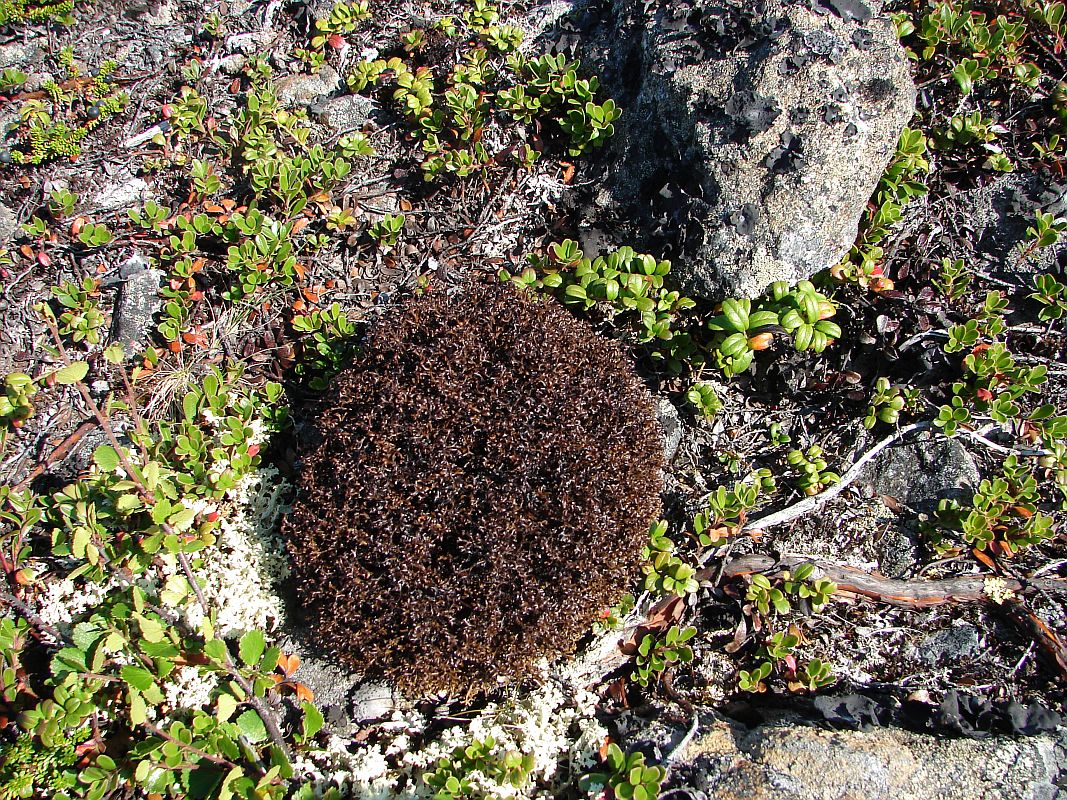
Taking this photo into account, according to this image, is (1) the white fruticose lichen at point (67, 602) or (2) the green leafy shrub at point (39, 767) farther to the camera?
(1) the white fruticose lichen at point (67, 602)

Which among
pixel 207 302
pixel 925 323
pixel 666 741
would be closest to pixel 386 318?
pixel 207 302

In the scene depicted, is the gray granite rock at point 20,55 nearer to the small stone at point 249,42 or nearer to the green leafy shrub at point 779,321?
the small stone at point 249,42

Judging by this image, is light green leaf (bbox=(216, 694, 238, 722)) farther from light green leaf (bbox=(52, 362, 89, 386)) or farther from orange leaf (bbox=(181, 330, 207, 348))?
orange leaf (bbox=(181, 330, 207, 348))

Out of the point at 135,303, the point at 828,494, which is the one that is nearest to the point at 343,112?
the point at 135,303

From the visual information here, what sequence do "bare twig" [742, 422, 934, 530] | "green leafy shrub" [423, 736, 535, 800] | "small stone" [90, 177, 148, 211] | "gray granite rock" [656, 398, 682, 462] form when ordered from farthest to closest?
"small stone" [90, 177, 148, 211] → "gray granite rock" [656, 398, 682, 462] → "bare twig" [742, 422, 934, 530] → "green leafy shrub" [423, 736, 535, 800]

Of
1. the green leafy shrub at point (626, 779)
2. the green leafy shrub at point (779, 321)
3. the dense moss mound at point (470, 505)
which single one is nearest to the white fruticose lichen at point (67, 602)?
the dense moss mound at point (470, 505)

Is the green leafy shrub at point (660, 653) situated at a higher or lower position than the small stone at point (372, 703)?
higher

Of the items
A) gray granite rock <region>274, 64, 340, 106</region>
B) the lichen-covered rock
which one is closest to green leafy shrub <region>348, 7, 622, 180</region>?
gray granite rock <region>274, 64, 340, 106</region>
